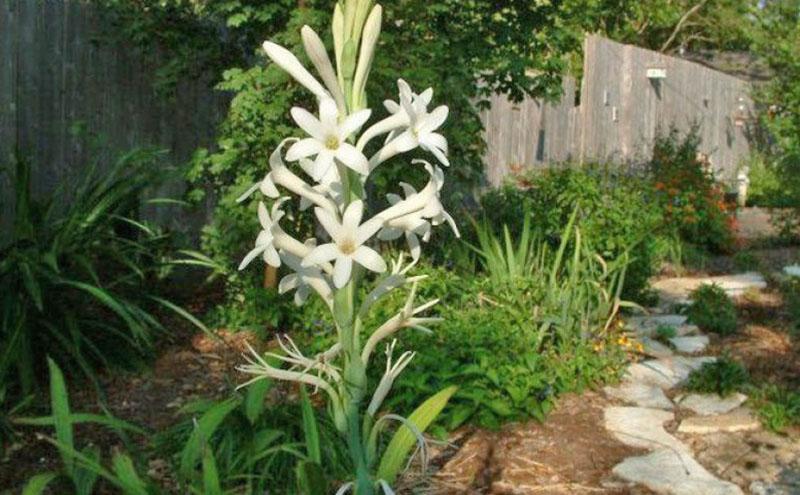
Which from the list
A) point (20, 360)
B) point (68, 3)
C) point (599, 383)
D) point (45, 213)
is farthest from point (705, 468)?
point (68, 3)

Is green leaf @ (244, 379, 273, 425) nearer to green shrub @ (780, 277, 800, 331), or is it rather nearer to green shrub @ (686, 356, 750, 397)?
green shrub @ (686, 356, 750, 397)

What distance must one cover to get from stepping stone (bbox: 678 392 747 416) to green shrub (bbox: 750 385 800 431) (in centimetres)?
8

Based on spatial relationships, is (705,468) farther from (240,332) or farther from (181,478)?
(240,332)

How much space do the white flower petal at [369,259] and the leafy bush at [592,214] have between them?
4116mm

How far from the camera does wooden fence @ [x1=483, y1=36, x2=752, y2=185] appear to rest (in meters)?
12.1

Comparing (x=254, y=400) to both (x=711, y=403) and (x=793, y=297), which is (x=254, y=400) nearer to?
(x=711, y=403)

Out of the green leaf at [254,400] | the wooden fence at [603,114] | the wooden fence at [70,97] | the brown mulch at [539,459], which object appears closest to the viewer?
the green leaf at [254,400]

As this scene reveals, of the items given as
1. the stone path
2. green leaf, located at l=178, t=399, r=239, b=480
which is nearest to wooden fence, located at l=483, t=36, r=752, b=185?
the stone path

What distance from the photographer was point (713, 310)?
278 inches

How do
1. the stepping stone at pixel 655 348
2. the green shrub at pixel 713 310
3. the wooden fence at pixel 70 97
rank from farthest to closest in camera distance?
the green shrub at pixel 713 310
the wooden fence at pixel 70 97
the stepping stone at pixel 655 348

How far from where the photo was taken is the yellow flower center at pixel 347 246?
251 cm

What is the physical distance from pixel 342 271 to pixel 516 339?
8.68 ft

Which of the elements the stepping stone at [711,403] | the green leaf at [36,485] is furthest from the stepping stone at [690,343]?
the green leaf at [36,485]

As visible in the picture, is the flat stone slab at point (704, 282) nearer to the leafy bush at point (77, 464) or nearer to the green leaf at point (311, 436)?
the green leaf at point (311, 436)
